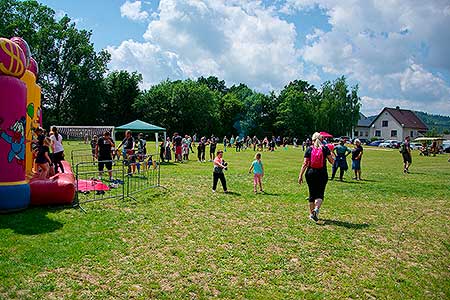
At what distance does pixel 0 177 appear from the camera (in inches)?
313

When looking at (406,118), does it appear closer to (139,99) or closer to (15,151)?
(139,99)

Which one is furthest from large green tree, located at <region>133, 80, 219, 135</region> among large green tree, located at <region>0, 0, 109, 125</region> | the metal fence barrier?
the metal fence barrier

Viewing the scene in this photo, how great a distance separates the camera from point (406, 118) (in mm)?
86688

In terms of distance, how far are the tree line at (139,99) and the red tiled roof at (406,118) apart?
18.7 meters

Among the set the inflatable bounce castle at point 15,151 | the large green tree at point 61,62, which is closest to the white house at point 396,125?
the large green tree at point 61,62

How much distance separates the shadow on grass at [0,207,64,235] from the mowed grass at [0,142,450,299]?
0.06 ft

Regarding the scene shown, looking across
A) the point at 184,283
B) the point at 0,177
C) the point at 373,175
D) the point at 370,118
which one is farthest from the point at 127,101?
the point at 370,118

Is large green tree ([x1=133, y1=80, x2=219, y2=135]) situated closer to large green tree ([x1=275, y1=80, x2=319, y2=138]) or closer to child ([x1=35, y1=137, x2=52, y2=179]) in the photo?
large green tree ([x1=275, y1=80, x2=319, y2=138])

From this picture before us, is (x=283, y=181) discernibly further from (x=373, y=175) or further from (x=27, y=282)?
(x=27, y=282)

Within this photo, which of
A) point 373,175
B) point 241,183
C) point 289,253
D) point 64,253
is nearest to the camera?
point 64,253

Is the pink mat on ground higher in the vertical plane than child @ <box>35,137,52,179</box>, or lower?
lower

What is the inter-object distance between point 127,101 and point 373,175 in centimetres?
5387

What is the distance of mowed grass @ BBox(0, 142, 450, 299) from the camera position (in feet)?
16.6

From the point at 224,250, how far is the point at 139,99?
60.1 m
